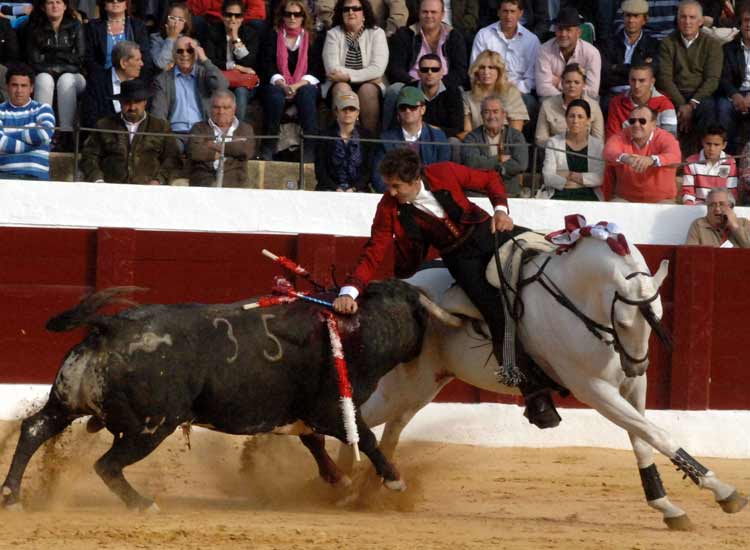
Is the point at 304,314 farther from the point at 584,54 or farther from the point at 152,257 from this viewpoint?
the point at 584,54

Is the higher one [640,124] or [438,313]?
[640,124]

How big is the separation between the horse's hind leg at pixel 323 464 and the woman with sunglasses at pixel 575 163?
158 inches

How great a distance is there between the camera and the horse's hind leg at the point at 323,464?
836cm

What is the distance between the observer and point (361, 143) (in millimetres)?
11609

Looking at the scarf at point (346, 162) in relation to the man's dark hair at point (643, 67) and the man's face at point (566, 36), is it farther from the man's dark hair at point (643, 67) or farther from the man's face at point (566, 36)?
the man's dark hair at point (643, 67)

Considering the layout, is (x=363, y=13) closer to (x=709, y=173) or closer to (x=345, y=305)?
(x=709, y=173)

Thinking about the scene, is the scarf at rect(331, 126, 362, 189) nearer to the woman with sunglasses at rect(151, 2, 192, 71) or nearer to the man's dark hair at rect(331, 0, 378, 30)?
the man's dark hair at rect(331, 0, 378, 30)

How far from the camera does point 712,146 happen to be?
11.9 m

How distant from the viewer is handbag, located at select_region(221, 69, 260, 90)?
40.7 ft

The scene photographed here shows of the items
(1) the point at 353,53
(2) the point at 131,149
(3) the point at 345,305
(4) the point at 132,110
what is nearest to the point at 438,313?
(3) the point at 345,305

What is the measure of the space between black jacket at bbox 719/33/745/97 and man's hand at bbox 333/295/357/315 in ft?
20.3

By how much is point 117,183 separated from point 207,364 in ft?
13.0

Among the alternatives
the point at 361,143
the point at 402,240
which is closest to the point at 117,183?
the point at 361,143

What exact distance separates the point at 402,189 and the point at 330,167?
347 cm
